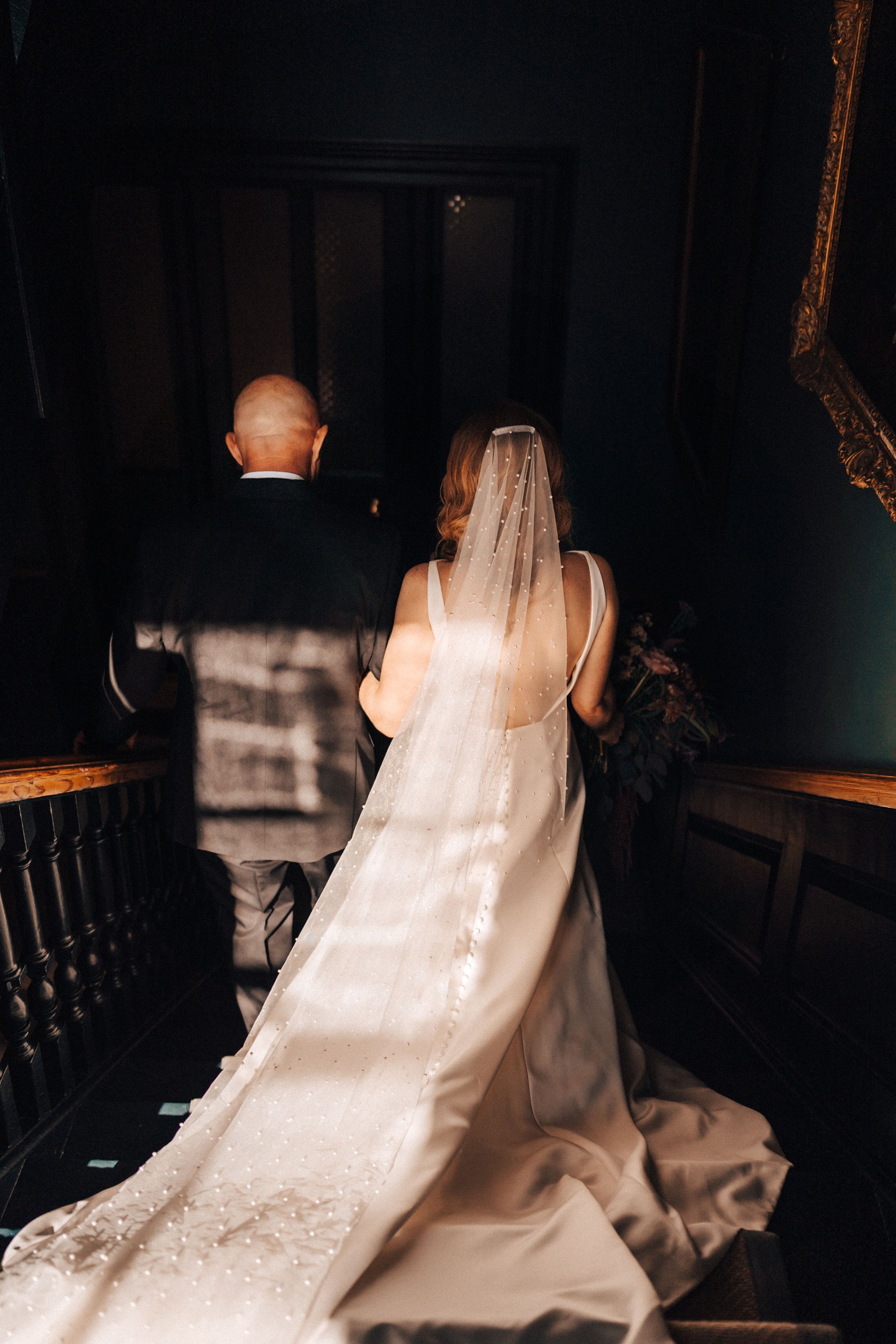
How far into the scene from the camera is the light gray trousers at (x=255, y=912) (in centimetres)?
206

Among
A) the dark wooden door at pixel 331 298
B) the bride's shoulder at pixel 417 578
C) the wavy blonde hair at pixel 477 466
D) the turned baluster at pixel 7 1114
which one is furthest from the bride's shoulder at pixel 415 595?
the dark wooden door at pixel 331 298

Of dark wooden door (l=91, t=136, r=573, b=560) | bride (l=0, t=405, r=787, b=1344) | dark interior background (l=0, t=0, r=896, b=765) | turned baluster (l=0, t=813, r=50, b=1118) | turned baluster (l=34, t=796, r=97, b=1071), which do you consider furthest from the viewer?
dark wooden door (l=91, t=136, r=573, b=560)

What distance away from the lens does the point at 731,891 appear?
2.27 metres

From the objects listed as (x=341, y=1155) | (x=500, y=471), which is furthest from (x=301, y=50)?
(x=341, y=1155)

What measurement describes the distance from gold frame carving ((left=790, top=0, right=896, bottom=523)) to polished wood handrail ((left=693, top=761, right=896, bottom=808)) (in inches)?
21.5

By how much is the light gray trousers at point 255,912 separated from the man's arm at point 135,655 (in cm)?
46

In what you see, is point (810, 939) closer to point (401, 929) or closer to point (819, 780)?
point (819, 780)

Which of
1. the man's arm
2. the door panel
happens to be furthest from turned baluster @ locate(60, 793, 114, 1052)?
the door panel

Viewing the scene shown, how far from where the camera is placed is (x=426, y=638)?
5.65 feet

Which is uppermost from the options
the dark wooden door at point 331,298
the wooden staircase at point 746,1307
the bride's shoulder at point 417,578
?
the dark wooden door at point 331,298

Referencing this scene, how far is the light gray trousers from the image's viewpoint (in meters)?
2.06

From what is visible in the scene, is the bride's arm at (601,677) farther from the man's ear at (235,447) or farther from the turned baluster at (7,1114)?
the turned baluster at (7,1114)

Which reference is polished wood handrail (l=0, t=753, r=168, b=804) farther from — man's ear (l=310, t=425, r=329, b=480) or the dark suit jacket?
man's ear (l=310, t=425, r=329, b=480)

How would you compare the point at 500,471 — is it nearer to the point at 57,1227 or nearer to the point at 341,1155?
the point at 341,1155
